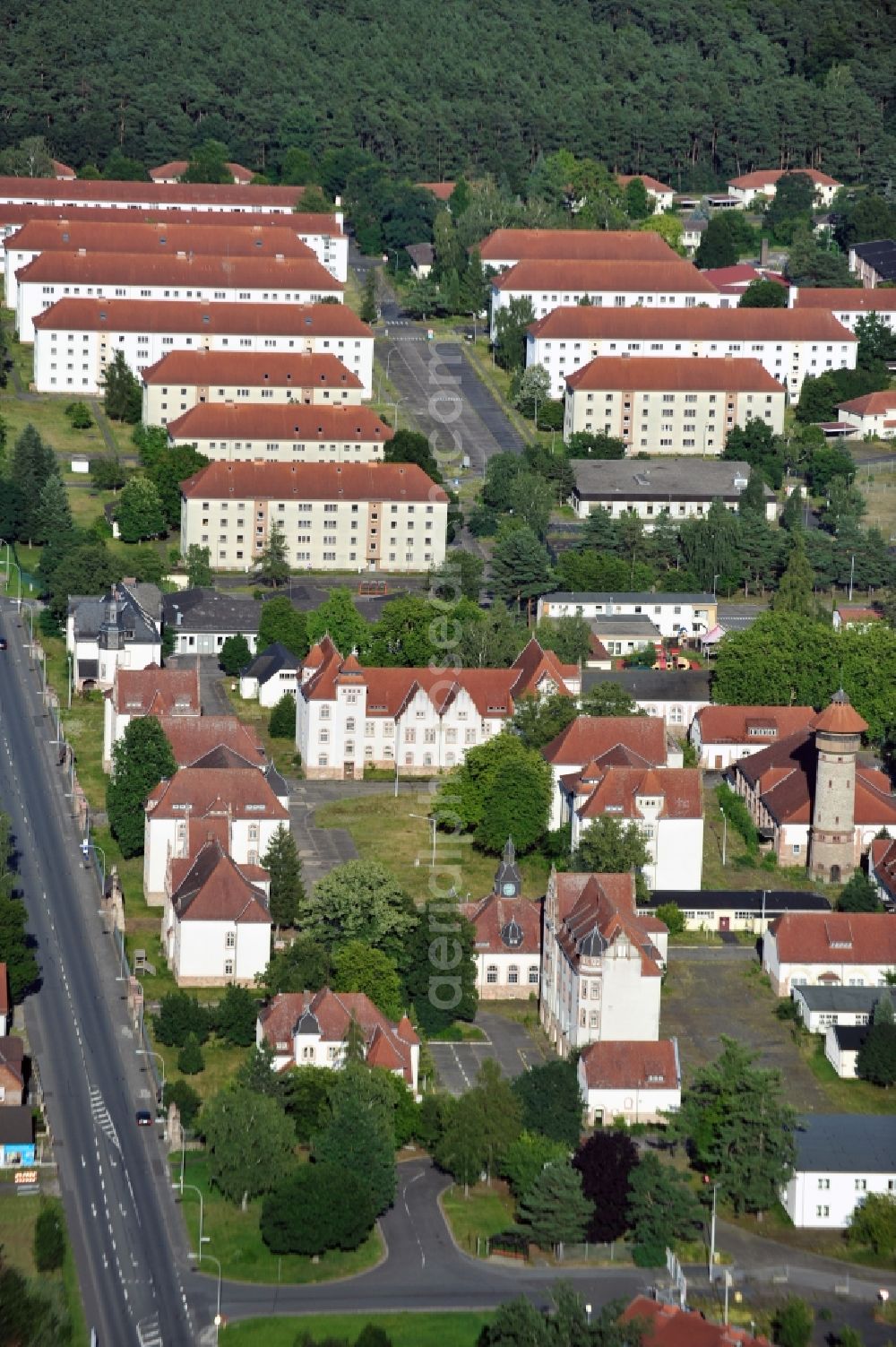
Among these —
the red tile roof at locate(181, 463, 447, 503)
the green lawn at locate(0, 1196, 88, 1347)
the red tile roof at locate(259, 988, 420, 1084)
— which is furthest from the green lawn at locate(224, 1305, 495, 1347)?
the red tile roof at locate(181, 463, 447, 503)

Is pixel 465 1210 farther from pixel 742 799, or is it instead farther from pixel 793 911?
pixel 742 799

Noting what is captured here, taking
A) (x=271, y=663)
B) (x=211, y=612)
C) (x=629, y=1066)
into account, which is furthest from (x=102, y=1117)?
(x=211, y=612)

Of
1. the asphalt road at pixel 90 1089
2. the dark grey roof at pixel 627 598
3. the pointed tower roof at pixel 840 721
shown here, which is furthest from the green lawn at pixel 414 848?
the dark grey roof at pixel 627 598

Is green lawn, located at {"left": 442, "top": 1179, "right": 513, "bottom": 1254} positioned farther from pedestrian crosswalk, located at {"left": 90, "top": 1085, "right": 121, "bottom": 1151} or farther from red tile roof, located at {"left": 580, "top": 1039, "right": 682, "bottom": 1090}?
pedestrian crosswalk, located at {"left": 90, "top": 1085, "right": 121, "bottom": 1151}

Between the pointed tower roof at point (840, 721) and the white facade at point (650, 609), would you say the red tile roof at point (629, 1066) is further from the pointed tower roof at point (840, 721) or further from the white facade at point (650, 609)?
the white facade at point (650, 609)

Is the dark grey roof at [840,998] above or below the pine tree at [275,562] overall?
above

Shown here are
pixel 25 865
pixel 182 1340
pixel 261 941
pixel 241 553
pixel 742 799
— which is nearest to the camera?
pixel 182 1340

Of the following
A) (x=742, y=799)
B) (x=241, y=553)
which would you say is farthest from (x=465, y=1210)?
(x=241, y=553)
